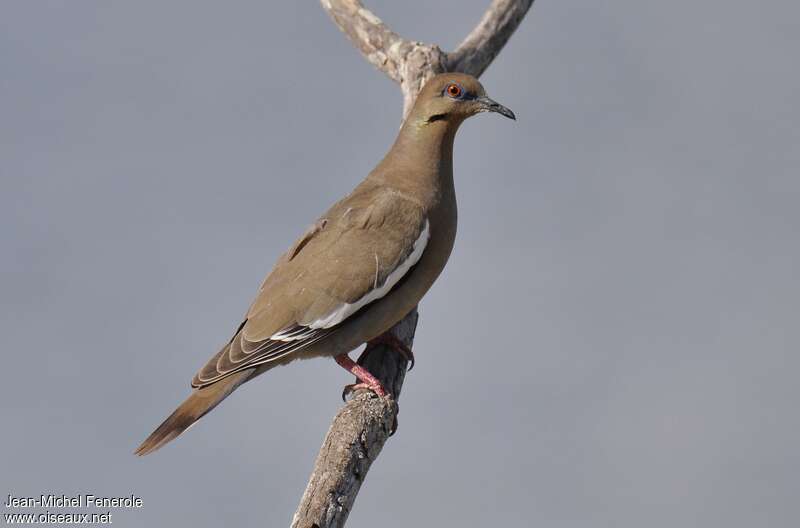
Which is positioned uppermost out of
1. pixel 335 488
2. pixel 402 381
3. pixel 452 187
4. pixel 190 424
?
pixel 452 187

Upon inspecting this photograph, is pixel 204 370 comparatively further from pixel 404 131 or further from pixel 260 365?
pixel 404 131

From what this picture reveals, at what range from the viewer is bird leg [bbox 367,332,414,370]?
5762 millimetres

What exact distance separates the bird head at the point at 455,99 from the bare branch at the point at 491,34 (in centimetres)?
136

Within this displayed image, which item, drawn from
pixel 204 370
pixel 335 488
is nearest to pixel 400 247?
pixel 204 370

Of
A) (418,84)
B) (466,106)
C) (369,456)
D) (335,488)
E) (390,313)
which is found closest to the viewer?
(335,488)

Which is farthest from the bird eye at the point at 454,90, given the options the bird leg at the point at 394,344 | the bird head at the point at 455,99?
the bird leg at the point at 394,344

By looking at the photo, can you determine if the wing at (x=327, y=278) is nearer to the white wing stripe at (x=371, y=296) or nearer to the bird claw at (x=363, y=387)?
the white wing stripe at (x=371, y=296)

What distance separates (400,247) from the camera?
5352mm

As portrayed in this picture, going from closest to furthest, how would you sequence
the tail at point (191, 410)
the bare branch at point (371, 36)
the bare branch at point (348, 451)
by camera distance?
the bare branch at point (348, 451), the tail at point (191, 410), the bare branch at point (371, 36)

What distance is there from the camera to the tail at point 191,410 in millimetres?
4973

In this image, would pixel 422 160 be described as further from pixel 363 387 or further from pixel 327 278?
pixel 363 387

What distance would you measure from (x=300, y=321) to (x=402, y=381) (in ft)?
2.37

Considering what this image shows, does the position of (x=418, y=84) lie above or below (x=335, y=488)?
above

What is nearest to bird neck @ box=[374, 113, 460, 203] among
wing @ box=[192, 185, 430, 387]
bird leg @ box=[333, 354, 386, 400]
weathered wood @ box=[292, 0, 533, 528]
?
wing @ box=[192, 185, 430, 387]
